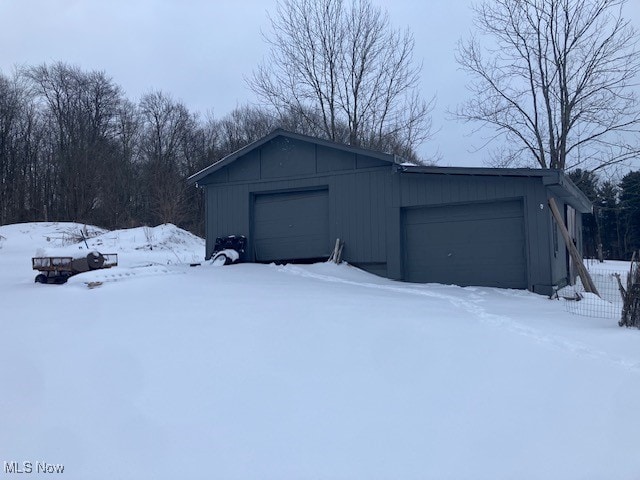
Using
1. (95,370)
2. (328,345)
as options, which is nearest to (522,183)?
(328,345)

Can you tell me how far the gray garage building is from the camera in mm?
12477

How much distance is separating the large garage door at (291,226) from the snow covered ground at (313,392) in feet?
22.9

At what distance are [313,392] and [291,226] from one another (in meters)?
10.7

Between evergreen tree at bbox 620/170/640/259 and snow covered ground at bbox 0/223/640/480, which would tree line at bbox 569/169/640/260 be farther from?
snow covered ground at bbox 0/223/640/480

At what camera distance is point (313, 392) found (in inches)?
186

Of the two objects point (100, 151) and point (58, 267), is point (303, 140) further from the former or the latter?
point (100, 151)

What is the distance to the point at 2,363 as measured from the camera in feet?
18.0

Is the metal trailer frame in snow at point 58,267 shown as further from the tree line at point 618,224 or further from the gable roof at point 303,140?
the tree line at point 618,224

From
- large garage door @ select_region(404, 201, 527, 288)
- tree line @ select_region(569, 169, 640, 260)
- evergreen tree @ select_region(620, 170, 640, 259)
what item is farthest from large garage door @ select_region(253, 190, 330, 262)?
evergreen tree @ select_region(620, 170, 640, 259)

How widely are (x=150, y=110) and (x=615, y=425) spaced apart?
4386 centimetres

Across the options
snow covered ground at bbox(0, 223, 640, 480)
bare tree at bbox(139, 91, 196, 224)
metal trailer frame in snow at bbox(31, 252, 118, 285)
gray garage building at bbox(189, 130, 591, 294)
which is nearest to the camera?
snow covered ground at bbox(0, 223, 640, 480)

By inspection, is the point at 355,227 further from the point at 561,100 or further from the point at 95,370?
the point at 561,100

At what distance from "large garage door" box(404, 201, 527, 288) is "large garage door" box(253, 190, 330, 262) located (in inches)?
91.0

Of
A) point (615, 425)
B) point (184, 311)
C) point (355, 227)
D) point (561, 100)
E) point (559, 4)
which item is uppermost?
point (559, 4)
